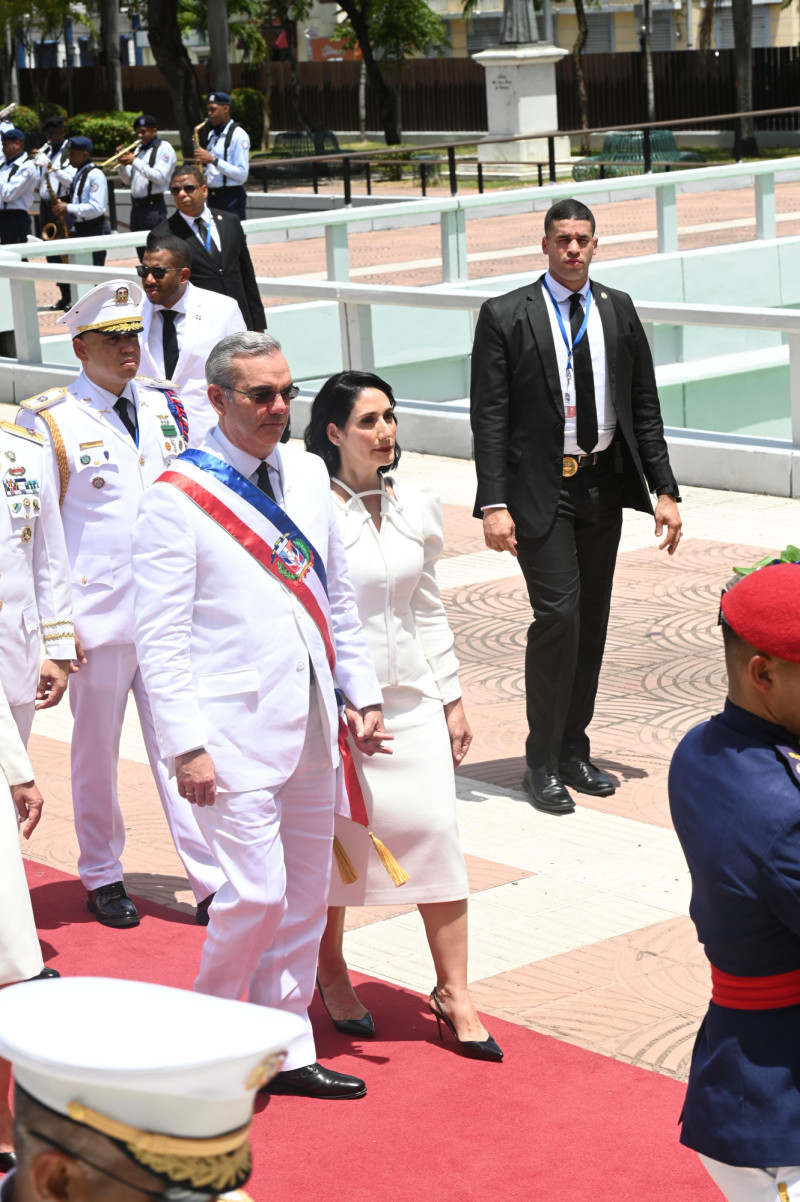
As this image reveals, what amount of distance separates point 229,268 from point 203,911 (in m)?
5.39

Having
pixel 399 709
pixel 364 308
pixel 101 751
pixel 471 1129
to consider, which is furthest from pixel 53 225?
pixel 471 1129

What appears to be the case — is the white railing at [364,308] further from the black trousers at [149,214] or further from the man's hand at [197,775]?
the man's hand at [197,775]

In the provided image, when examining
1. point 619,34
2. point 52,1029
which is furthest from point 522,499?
point 619,34

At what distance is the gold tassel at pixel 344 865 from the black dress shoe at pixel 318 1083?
1.62 feet

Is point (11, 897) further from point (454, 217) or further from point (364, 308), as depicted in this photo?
point (454, 217)

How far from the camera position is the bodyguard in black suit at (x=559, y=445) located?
262 inches

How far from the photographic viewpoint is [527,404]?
6.68m

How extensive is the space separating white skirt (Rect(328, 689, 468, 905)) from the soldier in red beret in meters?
1.86

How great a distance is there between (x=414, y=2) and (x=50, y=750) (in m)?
49.9

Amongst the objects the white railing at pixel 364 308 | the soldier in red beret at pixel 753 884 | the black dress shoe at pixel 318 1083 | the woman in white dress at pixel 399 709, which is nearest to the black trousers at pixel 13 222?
the white railing at pixel 364 308

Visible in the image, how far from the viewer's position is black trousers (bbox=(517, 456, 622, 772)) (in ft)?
22.0

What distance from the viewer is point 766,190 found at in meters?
19.5

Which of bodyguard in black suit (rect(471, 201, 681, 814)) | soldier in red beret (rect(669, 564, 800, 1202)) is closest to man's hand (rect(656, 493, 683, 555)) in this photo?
bodyguard in black suit (rect(471, 201, 681, 814))

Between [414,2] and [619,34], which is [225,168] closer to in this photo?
[414,2]
